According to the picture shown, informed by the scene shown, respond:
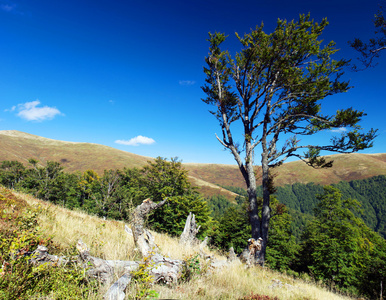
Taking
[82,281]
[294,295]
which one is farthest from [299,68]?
[82,281]

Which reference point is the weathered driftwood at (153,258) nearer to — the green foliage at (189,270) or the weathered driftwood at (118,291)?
the green foliage at (189,270)

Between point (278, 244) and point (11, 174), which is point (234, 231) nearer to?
point (278, 244)

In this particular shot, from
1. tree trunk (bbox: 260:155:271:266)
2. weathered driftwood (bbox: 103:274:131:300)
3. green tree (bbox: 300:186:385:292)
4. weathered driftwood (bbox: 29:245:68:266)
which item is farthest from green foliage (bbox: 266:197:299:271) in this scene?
weathered driftwood (bbox: 29:245:68:266)

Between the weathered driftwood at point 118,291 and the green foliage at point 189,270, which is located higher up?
the weathered driftwood at point 118,291

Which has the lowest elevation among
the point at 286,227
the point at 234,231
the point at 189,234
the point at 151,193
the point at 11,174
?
the point at 234,231

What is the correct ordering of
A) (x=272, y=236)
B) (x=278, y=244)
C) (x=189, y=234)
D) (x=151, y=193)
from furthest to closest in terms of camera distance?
(x=278, y=244) < (x=272, y=236) < (x=151, y=193) < (x=189, y=234)

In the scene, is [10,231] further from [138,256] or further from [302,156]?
[302,156]

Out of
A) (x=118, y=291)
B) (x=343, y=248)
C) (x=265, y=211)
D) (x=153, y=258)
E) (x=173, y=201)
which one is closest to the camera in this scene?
(x=118, y=291)

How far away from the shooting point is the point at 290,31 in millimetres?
7664

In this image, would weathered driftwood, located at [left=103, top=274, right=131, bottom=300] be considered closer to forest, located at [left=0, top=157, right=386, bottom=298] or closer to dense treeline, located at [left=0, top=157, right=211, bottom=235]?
dense treeline, located at [left=0, top=157, right=211, bottom=235]

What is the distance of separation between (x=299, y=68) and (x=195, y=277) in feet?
30.0

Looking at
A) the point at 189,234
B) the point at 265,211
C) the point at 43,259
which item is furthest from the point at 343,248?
the point at 43,259

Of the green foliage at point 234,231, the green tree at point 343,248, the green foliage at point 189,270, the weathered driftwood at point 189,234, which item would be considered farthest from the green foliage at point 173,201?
the green tree at point 343,248

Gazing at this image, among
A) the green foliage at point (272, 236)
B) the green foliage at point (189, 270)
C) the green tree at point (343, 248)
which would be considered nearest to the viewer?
the green foliage at point (189, 270)
